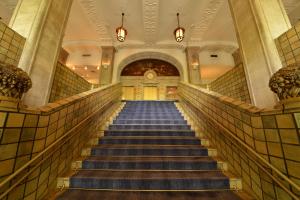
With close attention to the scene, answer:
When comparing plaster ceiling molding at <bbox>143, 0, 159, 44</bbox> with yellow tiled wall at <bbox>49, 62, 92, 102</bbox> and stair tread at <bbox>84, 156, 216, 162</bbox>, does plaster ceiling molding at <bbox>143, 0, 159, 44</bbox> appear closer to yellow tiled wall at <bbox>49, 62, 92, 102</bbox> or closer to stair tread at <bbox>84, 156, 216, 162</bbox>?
yellow tiled wall at <bbox>49, 62, 92, 102</bbox>

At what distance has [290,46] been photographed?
9.00ft

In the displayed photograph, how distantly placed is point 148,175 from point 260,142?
5.25ft

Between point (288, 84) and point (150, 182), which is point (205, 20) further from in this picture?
point (150, 182)

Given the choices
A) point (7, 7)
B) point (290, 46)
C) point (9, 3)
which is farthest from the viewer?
point (7, 7)

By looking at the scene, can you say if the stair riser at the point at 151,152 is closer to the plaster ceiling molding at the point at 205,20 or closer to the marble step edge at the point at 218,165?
the marble step edge at the point at 218,165

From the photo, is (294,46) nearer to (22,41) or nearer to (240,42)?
(240,42)

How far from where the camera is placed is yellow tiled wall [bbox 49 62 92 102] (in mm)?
4252

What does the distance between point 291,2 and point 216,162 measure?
8.18 meters

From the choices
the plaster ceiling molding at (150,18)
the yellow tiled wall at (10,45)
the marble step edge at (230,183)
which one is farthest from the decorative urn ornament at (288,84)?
the plaster ceiling molding at (150,18)

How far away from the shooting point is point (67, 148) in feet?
7.96

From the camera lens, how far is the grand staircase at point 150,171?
1.98 m

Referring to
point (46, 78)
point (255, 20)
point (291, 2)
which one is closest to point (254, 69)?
point (255, 20)

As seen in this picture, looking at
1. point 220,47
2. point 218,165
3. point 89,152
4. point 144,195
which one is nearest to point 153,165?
point 144,195

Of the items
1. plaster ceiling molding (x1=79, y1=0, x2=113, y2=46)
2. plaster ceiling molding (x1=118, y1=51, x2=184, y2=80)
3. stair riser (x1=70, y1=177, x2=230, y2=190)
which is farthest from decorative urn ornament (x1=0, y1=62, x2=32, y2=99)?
plaster ceiling molding (x1=118, y1=51, x2=184, y2=80)
